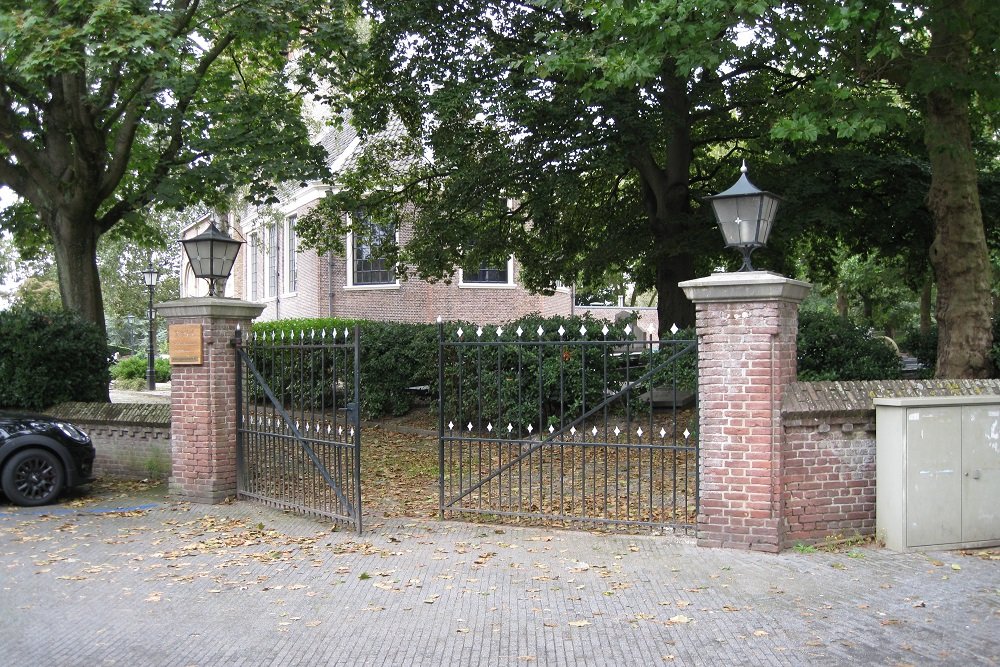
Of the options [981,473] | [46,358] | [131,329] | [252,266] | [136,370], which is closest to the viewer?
[981,473]

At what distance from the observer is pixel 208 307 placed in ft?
30.9

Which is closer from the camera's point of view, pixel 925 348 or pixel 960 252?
pixel 960 252

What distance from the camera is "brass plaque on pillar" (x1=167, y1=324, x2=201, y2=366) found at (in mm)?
9453

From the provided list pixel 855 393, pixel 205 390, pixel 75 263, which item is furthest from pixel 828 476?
pixel 75 263

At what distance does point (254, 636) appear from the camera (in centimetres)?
528

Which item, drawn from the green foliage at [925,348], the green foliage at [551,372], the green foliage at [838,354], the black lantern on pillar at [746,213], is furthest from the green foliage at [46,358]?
the green foliage at [925,348]

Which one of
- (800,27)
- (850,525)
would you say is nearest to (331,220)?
(800,27)

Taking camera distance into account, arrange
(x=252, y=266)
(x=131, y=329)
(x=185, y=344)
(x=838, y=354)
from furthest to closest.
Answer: (x=131, y=329), (x=252, y=266), (x=838, y=354), (x=185, y=344)

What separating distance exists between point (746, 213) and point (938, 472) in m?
2.57

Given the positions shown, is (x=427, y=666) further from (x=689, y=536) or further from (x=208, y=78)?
(x=208, y=78)

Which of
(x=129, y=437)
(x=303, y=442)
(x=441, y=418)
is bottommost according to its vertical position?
(x=129, y=437)

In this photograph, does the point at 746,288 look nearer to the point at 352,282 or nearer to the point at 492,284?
the point at 492,284

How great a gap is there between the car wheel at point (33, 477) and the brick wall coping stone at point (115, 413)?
1.64 meters

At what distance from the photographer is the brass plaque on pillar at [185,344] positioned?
9.45 metres
